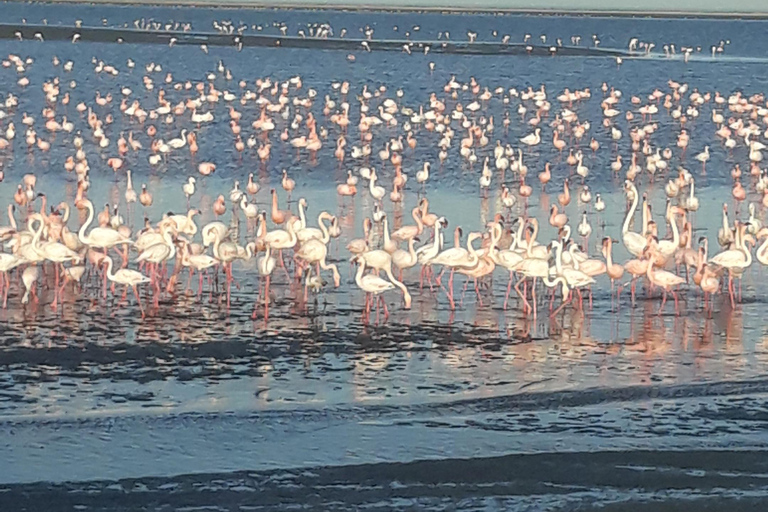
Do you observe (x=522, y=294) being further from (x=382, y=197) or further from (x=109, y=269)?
(x=382, y=197)

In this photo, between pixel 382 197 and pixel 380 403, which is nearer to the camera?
pixel 380 403

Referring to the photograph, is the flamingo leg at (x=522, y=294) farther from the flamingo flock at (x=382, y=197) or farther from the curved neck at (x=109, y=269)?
the curved neck at (x=109, y=269)

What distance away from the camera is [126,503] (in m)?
8.70

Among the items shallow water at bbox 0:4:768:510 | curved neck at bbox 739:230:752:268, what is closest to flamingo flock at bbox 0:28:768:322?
curved neck at bbox 739:230:752:268

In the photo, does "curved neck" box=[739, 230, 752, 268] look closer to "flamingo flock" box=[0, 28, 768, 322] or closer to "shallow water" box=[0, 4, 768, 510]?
"flamingo flock" box=[0, 28, 768, 322]

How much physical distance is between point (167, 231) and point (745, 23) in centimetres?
9008

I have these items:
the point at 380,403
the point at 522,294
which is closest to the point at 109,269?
the point at 522,294

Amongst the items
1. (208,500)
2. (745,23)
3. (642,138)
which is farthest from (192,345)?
(745,23)

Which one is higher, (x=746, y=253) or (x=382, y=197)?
(x=382, y=197)

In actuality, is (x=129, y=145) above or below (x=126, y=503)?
above

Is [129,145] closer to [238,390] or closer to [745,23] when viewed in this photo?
[238,390]

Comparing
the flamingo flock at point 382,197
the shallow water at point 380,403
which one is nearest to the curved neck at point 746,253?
the flamingo flock at point 382,197

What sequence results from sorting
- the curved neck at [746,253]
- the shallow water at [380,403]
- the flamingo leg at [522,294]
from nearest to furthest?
the shallow water at [380,403] < the flamingo leg at [522,294] < the curved neck at [746,253]

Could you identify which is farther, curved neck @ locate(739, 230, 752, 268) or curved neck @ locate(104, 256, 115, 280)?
curved neck @ locate(739, 230, 752, 268)
